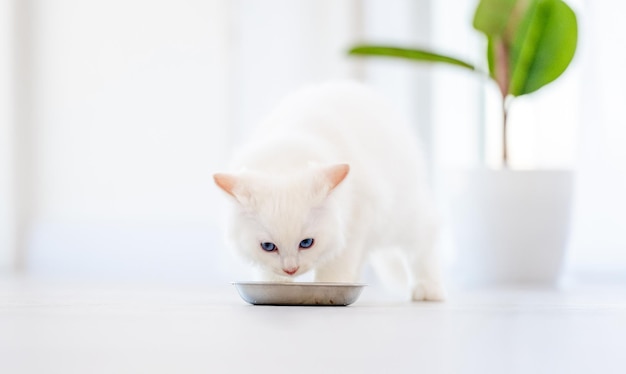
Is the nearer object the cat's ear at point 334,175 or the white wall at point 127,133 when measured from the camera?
the cat's ear at point 334,175

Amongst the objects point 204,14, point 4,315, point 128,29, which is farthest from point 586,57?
point 4,315

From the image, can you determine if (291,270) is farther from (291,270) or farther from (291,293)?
(291,293)

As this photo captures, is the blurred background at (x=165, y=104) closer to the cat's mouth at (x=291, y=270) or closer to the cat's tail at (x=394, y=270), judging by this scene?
the cat's tail at (x=394, y=270)

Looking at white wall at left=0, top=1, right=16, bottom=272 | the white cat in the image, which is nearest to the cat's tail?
the white cat

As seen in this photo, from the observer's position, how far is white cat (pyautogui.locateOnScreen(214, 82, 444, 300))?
159cm

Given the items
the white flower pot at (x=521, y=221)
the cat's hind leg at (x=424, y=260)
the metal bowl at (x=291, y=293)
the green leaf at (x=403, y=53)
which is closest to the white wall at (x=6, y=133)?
the green leaf at (x=403, y=53)

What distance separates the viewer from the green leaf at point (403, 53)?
260 cm

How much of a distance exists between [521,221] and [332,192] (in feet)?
3.57

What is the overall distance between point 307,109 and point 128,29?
1.43m

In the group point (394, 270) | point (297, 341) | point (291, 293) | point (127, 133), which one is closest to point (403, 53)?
point (394, 270)

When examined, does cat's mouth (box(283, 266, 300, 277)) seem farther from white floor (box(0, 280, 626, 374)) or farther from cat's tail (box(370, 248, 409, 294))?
cat's tail (box(370, 248, 409, 294))

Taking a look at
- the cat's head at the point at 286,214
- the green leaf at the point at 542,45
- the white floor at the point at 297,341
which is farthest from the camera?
the green leaf at the point at 542,45

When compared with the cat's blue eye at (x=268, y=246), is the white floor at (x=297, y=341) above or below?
above

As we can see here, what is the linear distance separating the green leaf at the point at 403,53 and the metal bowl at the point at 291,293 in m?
1.23
